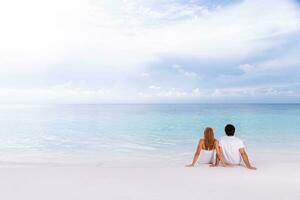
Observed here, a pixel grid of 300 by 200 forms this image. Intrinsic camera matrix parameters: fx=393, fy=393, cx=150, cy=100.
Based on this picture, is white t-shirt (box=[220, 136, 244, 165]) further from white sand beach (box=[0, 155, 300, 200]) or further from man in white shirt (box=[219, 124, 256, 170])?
white sand beach (box=[0, 155, 300, 200])

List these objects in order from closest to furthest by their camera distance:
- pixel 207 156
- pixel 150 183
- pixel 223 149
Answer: pixel 150 183 < pixel 223 149 < pixel 207 156

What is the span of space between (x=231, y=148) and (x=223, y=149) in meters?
0.13

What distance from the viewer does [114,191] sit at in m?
4.70

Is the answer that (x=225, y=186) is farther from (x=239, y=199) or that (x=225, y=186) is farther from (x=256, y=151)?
(x=256, y=151)

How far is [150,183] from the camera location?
5.13m

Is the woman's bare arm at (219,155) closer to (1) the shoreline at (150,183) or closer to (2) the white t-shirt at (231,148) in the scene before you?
(2) the white t-shirt at (231,148)

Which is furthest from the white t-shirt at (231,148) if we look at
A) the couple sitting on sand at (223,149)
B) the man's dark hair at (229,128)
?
the man's dark hair at (229,128)

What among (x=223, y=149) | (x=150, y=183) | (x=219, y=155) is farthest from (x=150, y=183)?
(x=223, y=149)

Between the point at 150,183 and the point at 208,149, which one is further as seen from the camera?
the point at 208,149

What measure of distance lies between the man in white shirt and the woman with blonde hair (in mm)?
104

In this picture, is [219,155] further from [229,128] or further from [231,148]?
[229,128]

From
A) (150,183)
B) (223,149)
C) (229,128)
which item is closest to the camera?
(150,183)

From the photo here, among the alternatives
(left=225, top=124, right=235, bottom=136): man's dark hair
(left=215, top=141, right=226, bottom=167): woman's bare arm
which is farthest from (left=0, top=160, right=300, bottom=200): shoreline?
(left=225, top=124, right=235, bottom=136): man's dark hair

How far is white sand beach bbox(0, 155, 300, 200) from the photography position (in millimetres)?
4551
